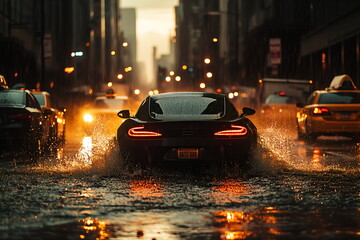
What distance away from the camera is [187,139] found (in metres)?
12.5

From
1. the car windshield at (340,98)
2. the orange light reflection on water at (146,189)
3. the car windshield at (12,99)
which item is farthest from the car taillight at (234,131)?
the car windshield at (340,98)

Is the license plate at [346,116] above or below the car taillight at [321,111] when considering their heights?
below

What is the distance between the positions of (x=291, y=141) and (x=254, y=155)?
1137 centimetres

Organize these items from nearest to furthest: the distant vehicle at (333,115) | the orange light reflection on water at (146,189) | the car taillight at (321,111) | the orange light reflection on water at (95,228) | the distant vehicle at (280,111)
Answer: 1. the orange light reflection on water at (95,228)
2. the orange light reflection on water at (146,189)
3. the distant vehicle at (333,115)
4. the car taillight at (321,111)
5. the distant vehicle at (280,111)

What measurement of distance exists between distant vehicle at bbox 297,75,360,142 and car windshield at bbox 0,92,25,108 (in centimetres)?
807

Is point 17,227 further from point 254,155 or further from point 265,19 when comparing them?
point 265,19

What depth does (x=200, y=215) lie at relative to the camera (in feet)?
28.8

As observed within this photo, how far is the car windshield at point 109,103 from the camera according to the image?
95.0 feet

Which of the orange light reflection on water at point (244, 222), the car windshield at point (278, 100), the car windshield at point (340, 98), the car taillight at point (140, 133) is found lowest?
the car windshield at point (278, 100)

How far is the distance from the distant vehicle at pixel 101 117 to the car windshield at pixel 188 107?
1323 centimetres

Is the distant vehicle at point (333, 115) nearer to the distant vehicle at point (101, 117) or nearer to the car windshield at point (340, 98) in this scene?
the car windshield at point (340, 98)

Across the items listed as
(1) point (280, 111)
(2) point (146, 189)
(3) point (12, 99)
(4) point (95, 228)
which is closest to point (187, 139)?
(2) point (146, 189)

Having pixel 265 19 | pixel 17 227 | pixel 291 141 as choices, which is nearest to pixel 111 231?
pixel 17 227

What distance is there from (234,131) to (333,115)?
10.6 m
